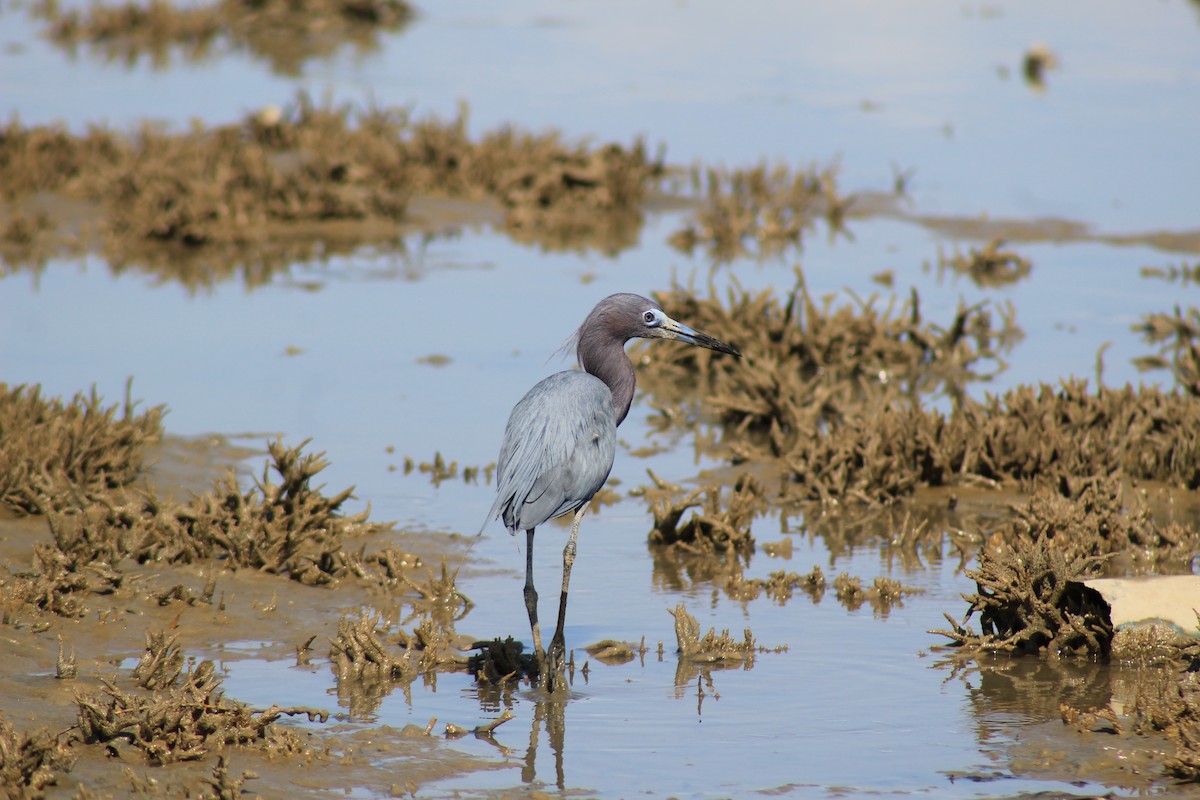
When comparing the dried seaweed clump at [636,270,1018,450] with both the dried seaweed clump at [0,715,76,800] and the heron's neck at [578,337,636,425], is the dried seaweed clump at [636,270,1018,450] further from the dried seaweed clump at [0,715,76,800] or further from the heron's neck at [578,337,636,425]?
the dried seaweed clump at [0,715,76,800]

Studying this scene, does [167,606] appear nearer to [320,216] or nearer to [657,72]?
[320,216]

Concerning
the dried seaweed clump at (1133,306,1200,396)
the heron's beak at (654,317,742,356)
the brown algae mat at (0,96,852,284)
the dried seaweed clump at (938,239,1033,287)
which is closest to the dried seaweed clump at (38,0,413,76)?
the brown algae mat at (0,96,852,284)

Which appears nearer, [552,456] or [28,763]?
[28,763]

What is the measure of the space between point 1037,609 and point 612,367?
211cm

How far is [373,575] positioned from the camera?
8188 millimetres

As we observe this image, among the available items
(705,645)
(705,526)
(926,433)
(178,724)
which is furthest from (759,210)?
(178,724)

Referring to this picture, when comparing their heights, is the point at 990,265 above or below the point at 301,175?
below

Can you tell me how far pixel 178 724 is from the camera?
19.4 feet

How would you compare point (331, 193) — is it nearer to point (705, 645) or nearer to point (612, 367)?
point (612, 367)

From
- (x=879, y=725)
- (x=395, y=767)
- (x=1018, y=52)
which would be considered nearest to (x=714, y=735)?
(x=879, y=725)

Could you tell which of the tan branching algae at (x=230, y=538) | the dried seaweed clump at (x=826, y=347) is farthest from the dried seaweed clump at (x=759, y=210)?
the tan branching algae at (x=230, y=538)

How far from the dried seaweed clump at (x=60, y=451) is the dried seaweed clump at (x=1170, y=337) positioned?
7348 millimetres

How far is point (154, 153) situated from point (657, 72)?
12.5 m

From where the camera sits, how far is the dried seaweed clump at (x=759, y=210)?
16969 mm
